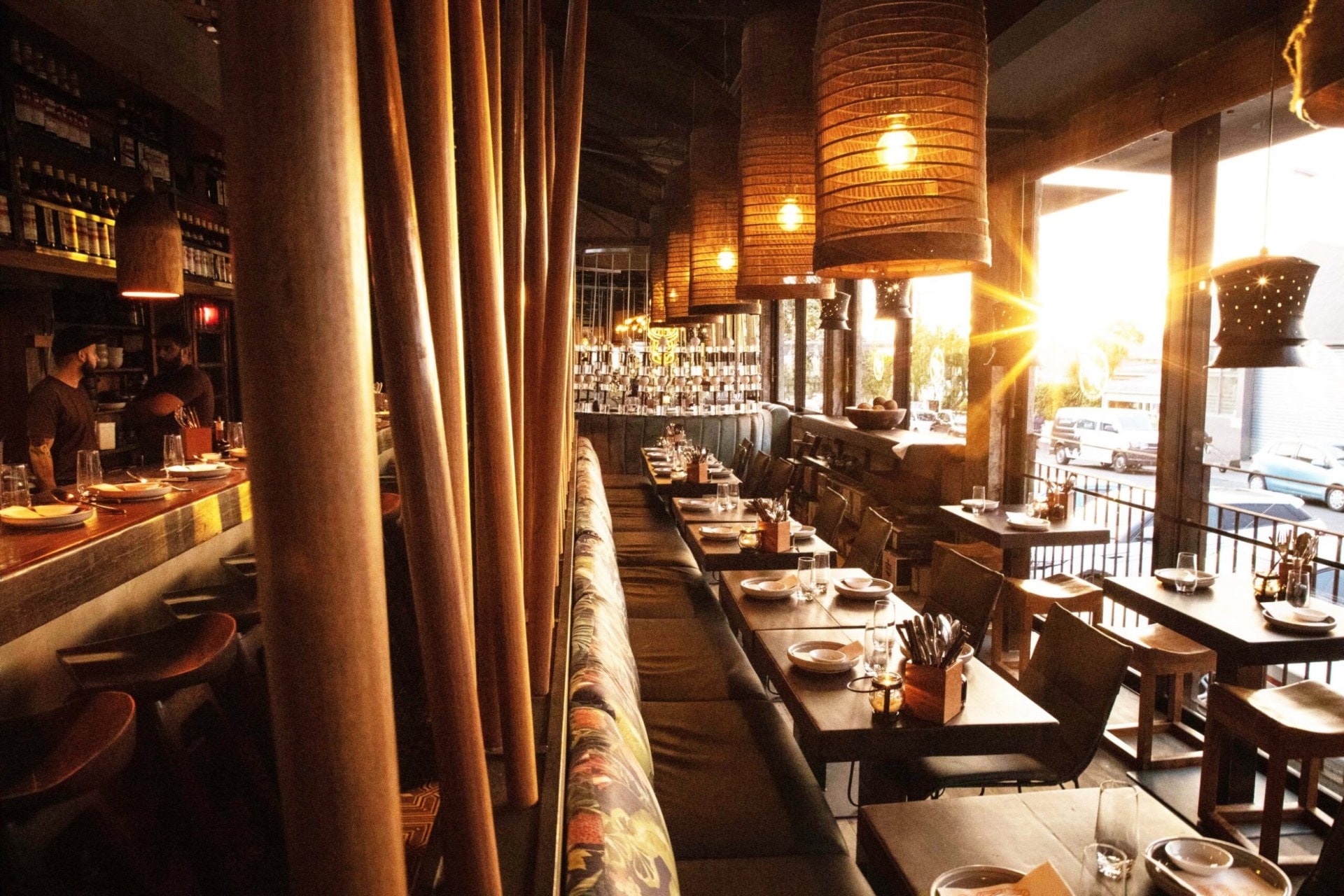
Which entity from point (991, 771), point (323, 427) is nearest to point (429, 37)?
point (323, 427)

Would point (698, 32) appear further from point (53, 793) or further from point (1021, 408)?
point (53, 793)

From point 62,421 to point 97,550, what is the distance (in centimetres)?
293

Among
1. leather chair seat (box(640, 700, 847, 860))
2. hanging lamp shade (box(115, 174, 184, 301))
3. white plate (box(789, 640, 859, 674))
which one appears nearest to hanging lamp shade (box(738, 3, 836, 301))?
white plate (box(789, 640, 859, 674))

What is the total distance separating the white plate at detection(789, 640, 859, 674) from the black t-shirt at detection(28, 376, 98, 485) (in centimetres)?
358

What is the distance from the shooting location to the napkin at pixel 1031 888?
1.66 m

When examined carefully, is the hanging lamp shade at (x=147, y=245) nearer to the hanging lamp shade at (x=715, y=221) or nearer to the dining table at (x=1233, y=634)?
the hanging lamp shade at (x=715, y=221)

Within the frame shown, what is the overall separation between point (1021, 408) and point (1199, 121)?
85.9 inches

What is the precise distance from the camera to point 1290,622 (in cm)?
317

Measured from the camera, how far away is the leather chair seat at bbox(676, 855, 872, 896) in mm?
2076

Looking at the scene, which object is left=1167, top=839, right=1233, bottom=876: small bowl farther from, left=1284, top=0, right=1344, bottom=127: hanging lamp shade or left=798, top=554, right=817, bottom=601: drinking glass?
left=798, top=554, right=817, bottom=601: drinking glass

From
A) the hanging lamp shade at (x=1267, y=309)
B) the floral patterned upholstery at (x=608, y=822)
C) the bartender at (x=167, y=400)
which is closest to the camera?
the floral patterned upholstery at (x=608, y=822)

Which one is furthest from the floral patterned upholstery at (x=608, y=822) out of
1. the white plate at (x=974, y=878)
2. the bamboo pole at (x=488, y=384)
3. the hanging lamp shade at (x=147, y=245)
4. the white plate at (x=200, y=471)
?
the hanging lamp shade at (x=147, y=245)

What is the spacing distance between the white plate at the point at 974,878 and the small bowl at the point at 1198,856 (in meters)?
0.35

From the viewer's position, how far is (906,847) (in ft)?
6.38
